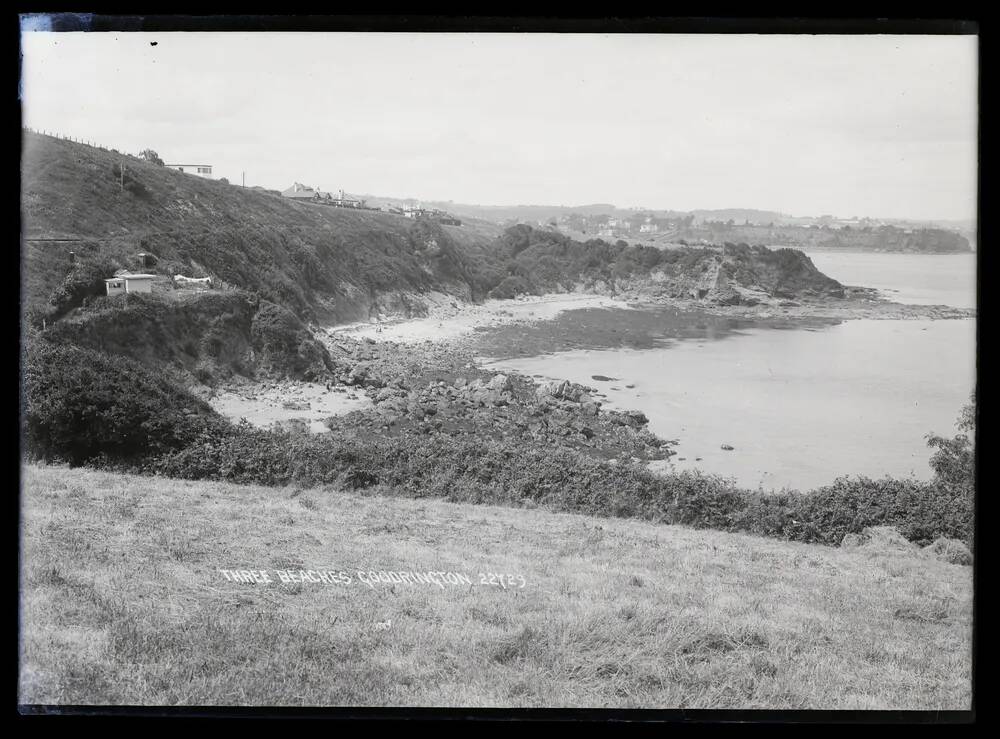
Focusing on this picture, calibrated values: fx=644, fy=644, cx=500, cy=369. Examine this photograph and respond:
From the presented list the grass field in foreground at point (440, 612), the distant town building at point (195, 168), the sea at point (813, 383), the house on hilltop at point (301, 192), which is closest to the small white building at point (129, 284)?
the distant town building at point (195, 168)

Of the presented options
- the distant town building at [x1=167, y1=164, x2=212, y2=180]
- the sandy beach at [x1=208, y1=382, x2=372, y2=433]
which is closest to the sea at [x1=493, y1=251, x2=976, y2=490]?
the sandy beach at [x1=208, y1=382, x2=372, y2=433]

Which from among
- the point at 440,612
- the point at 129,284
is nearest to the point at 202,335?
the point at 129,284

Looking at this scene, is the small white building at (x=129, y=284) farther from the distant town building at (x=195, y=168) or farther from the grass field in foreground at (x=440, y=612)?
the grass field in foreground at (x=440, y=612)

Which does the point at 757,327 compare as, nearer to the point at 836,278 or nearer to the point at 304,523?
the point at 836,278

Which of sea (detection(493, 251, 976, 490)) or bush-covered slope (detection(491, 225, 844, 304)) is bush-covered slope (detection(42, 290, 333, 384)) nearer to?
sea (detection(493, 251, 976, 490))

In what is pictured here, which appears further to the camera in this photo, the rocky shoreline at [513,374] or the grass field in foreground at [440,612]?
the rocky shoreline at [513,374]

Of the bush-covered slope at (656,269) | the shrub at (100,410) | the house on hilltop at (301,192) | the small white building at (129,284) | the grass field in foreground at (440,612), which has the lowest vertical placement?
the grass field in foreground at (440,612)
